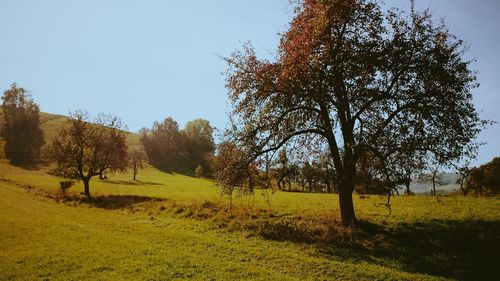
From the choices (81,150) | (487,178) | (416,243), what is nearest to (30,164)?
(81,150)

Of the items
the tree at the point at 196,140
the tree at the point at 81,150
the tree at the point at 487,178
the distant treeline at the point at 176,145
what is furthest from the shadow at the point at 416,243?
the tree at the point at 196,140

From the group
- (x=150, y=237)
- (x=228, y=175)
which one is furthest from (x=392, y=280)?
(x=150, y=237)

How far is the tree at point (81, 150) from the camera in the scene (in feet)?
167

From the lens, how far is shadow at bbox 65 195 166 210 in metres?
42.1

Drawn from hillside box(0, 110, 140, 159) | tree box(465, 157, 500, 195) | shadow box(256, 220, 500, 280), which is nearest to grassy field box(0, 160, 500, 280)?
shadow box(256, 220, 500, 280)

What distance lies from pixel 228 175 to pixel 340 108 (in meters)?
9.28

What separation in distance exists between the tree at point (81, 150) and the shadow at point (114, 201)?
2572 millimetres

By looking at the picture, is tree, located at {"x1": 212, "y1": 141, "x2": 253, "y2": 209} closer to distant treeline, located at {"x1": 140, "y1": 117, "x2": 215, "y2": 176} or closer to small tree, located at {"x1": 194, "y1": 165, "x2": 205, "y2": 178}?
small tree, located at {"x1": 194, "y1": 165, "x2": 205, "y2": 178}

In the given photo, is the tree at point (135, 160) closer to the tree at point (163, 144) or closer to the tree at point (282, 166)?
the tree at point (163, 144)

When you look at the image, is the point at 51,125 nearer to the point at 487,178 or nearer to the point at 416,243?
the point at 487,178

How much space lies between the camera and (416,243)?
21.0 m

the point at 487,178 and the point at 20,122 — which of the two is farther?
the point at 20,122

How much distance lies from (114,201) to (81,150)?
11911mm

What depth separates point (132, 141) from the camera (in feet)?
532
